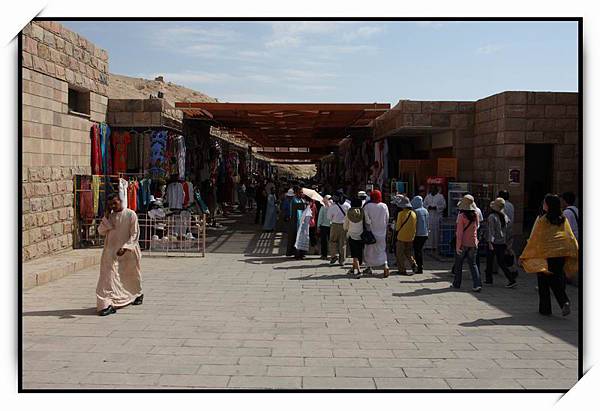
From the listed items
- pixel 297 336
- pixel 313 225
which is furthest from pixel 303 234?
pixel 297 336

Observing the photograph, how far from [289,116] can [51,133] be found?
681 cm

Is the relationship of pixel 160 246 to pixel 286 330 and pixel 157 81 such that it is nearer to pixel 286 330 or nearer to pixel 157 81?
pixel 286 330

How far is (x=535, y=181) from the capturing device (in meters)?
13.5

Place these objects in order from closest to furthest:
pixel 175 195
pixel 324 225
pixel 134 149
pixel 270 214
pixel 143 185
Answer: pixel 324 225, pixel 143 185, pixel 134 149, pixel 175 195, pixel 270 214

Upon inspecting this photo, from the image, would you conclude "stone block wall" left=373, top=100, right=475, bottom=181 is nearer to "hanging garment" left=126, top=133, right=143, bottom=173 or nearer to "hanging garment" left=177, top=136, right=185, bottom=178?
"hanging garment" left=177, top=136, right=185, bottom=178

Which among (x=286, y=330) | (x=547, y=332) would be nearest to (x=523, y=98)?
(x=547, y=332)

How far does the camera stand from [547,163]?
523 inches

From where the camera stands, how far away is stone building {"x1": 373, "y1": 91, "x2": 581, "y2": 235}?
39.1 ft

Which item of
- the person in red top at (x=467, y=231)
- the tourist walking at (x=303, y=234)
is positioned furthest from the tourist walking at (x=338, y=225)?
the person in red top at (x=467, y=231)

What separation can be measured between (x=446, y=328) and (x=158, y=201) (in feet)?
28.6

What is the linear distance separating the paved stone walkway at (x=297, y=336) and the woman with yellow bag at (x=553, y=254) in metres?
0.27

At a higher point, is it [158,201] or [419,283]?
[158,201]

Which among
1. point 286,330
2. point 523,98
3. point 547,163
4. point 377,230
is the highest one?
point 523,98

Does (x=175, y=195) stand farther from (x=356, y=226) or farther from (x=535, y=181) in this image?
(x=535, y=181)
